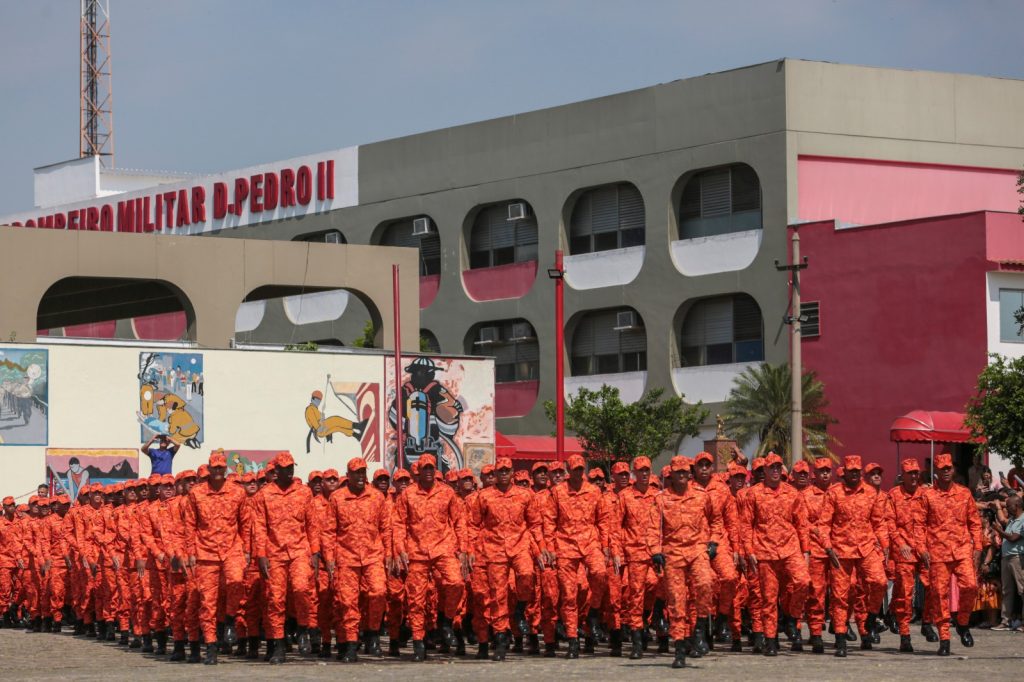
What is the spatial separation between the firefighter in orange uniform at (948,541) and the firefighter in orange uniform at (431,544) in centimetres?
457

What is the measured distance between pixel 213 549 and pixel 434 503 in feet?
7.28

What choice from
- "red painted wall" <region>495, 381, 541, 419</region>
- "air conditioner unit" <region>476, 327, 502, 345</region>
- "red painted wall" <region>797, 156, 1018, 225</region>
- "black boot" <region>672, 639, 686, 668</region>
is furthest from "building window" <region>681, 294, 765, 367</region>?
"black boot" <region>672, 639, 686, 668</region>

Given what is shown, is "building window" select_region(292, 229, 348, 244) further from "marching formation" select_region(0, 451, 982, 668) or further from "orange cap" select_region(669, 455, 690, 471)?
"orange cap" select_region(669, 455, 690, 471)

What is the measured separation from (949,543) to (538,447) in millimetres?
34141

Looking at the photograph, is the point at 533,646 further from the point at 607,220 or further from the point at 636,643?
the point at 607,220

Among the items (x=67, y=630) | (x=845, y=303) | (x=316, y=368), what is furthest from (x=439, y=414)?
(x=845, y=303)

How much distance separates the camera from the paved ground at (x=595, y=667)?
1542 centimetres

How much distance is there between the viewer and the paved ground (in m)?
15.4

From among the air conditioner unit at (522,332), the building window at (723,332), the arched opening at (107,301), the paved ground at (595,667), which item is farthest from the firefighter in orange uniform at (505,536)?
the air conditioner unit at (522,332)

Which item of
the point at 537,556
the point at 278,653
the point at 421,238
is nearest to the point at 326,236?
the point at 421,238

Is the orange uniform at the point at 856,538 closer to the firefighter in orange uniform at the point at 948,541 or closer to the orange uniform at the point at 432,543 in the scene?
the firefighter in orange uniform at the point at 948,541

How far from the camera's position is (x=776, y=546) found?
59.0 ft

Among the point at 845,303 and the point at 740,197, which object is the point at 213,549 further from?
the point at 740,197

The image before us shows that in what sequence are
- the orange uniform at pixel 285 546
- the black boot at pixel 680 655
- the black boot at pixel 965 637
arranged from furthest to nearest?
the black boot at pixel 965 637 → the orange uniform at pixel 285 546 → the black boot at pixel 680 655
